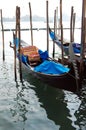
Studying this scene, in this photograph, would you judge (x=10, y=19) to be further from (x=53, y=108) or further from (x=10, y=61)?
(x=53, y=108)

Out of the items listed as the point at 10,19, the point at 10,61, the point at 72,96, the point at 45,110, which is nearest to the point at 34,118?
the point at 45,110

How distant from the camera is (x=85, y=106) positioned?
1157cm

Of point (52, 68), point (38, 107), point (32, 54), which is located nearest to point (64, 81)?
point (52, 68)

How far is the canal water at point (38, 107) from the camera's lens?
9.79 m

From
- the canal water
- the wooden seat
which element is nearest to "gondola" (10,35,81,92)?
the canal water

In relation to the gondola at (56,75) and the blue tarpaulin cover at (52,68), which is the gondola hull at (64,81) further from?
the blue tarpaulin cover at (52,68)

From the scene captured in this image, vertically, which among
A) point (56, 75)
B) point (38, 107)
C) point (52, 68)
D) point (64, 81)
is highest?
point (52, 68)

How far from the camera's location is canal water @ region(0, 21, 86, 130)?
32.1 feet

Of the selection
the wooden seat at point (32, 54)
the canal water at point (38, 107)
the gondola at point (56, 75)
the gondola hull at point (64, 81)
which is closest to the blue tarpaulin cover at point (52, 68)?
the gondola at point (56, 75)

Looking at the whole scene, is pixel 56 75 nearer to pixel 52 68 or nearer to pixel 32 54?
pixel 52 68

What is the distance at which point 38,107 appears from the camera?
1136 centimetres

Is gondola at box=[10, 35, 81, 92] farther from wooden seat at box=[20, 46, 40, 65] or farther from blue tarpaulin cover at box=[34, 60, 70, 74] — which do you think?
wooden seat at box=[20, 46, 40, 65]

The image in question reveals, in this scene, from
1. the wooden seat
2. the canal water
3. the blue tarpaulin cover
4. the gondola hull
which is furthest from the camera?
the wooden seat

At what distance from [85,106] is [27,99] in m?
2.27
